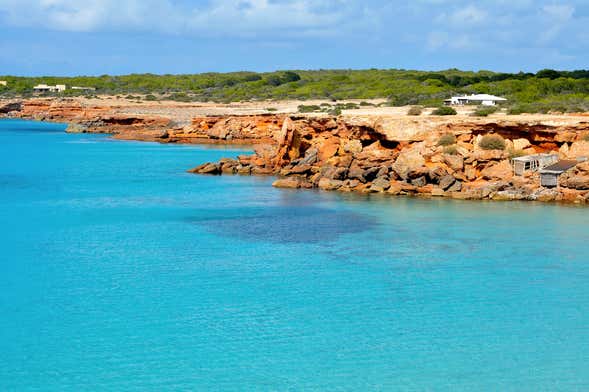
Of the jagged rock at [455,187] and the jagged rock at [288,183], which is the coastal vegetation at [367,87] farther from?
the jagged rock at [288,183]

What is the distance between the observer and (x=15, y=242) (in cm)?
2630

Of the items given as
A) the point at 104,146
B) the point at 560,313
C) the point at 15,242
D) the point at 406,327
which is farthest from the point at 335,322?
the point at 104,146

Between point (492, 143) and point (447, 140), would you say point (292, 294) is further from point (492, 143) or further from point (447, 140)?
point (492, 143)

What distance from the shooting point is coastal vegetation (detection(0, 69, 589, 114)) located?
190 ft

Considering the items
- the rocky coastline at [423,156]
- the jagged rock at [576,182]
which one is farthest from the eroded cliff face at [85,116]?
the jagged rock at [576,182]

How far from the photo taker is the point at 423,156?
36500 mm

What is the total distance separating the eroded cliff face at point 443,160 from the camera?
3409cm

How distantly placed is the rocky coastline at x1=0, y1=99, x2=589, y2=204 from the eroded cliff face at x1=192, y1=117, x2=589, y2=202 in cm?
4

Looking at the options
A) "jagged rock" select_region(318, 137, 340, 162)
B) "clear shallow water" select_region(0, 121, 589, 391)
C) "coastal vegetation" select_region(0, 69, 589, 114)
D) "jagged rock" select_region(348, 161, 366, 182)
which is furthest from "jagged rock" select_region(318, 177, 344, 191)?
"coastal vegetation" select_region(0, 69, 589, 114)

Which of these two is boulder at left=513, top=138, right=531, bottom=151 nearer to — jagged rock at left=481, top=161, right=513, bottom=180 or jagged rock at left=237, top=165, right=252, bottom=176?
jagged rock at left=481, top=161, right=513, bottom=180

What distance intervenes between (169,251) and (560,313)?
449 inches

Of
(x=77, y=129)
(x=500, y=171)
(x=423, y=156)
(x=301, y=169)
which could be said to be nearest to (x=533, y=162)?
(x=500, y=171)

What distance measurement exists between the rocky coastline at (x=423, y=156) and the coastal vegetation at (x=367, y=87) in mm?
8116

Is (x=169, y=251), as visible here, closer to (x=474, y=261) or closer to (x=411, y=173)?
(x=474, y=261)
